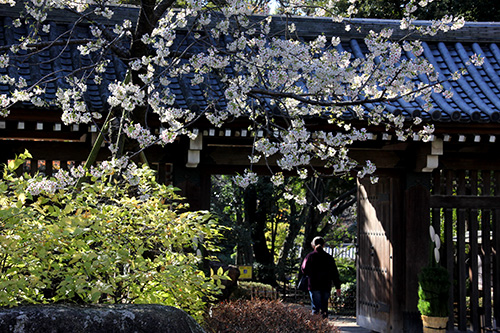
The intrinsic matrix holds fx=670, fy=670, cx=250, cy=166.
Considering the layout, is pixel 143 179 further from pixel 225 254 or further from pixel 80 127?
pixel 225 254

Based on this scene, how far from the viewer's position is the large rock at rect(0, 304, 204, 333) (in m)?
3.03

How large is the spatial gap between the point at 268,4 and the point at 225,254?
1257 centimetres

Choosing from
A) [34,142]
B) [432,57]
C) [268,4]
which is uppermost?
[432,57]

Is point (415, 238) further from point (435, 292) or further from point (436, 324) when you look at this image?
point (436, 324)

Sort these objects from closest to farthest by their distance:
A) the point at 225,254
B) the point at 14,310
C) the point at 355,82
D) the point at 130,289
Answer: the point at 14,310
the point at 130,289
the point at 355,82
the point at 225,254

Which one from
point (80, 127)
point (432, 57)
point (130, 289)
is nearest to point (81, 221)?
point (130, 289)

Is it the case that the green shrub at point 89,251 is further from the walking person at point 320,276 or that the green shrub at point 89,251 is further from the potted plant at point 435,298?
the potted plant at point 435,298

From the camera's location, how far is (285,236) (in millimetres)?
19703

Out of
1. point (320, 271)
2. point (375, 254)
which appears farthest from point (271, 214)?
point (320, 271)

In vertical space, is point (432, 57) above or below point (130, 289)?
above

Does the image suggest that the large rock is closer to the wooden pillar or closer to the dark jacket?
the dark jacket

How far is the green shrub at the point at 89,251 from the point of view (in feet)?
12.1

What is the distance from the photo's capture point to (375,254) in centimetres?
1047

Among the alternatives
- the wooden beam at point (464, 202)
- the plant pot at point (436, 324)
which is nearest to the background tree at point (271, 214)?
the wooden beam at point (464, 202)
